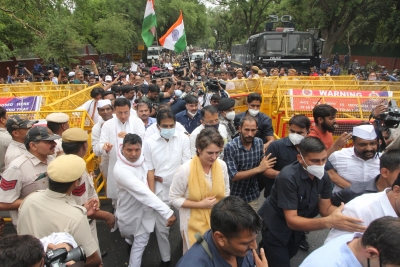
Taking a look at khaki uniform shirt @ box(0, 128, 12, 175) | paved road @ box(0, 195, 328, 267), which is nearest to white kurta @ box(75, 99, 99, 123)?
khaki uniform shirt @ box(0, 128, 12, 175)

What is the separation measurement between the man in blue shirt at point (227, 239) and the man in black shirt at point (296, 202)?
777 millimetres

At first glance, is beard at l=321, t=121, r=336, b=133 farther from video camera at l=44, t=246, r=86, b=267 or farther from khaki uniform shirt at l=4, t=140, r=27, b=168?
khaki uniform shirt at l=4, t=140, r=27, b=168

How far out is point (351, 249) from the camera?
1.57 m

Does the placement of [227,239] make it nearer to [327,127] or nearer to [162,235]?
[162,235]

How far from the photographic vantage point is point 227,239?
1.62m

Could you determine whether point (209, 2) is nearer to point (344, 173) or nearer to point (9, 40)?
point (9, 40)

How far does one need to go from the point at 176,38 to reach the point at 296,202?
8.02 m

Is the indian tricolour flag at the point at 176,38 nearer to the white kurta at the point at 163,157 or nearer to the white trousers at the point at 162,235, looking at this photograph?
the white kurta at the point at 163,157

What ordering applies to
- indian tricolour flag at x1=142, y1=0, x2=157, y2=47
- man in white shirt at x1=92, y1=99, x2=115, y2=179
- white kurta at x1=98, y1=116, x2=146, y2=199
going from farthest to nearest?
indian tricolour flag at x1=142, y1=0, x2=157, y2=47 → man in white shirt at x1=92, y1=99, x2=115, y2=179 → white kurta at x1=98, y1=116, x2=146, y2=199

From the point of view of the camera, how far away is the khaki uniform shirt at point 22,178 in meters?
2.55

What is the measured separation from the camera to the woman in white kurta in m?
2.63

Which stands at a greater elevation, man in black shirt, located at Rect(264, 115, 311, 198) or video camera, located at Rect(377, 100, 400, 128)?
video camera, located at Rect(377, 100, 400, 128)

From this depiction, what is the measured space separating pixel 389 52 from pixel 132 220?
28.5 m

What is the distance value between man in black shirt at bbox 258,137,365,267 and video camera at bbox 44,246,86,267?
151 cm
